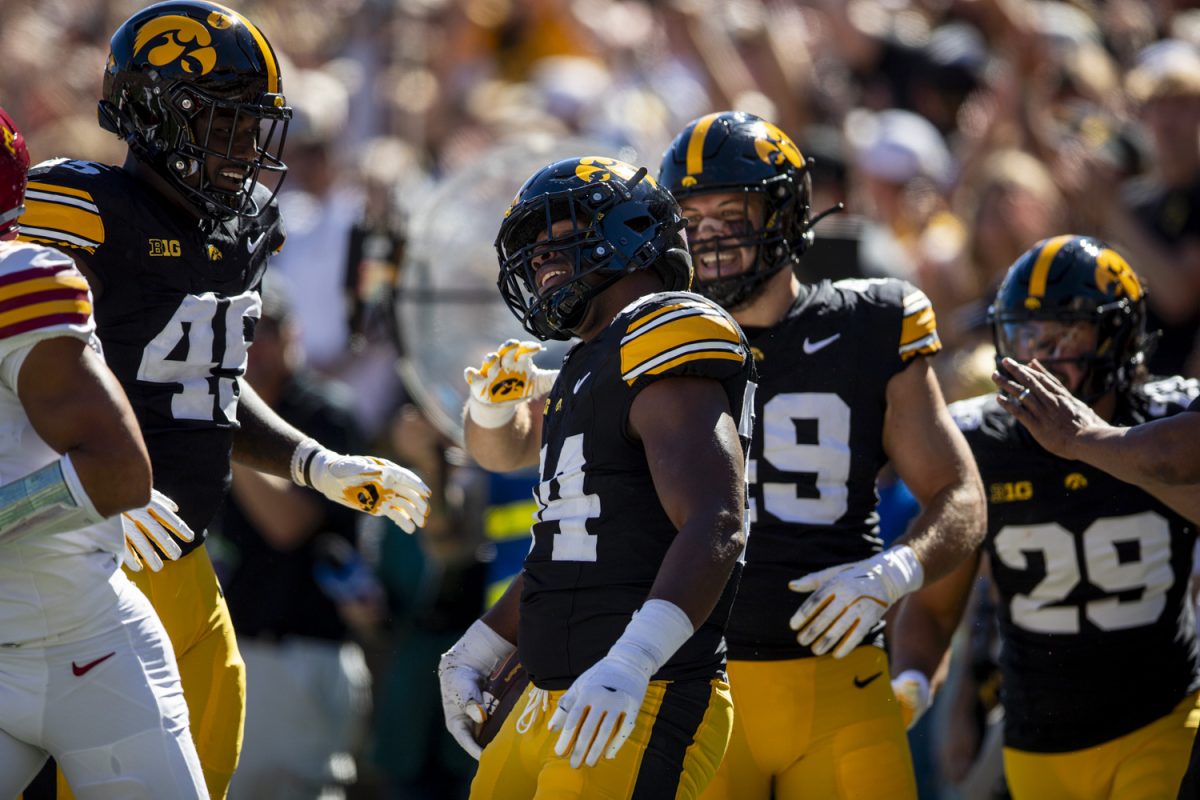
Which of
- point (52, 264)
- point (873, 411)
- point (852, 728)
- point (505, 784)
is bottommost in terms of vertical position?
point (852, 728)

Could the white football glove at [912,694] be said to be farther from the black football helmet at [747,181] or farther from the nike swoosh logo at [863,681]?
the black football helmet at [747,181]

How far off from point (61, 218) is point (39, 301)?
0.75 m

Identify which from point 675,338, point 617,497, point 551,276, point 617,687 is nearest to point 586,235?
point 551,276

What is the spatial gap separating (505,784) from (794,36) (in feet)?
23.8

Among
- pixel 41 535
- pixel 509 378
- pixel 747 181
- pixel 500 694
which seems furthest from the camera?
pixel 747 181

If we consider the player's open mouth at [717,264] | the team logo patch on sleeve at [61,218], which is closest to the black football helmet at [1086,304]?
the player's open mouth at [717,264]

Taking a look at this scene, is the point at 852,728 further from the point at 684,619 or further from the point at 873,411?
the point at 684,619

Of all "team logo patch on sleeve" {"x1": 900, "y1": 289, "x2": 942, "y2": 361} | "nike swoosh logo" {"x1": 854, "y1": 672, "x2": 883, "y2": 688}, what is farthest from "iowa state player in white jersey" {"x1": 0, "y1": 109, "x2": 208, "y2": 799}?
"team logo patch on sleeve" {"x1": 900, "y1": 289, "x2": 942, "y2": 361}

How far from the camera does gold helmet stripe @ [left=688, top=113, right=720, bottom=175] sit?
4578mm

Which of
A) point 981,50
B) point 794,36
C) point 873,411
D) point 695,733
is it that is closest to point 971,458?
point 873,411

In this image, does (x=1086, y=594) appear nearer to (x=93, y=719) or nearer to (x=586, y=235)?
(x=586, y=235)

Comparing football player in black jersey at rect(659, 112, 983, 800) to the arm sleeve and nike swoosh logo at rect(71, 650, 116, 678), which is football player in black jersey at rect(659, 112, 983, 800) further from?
the arm sleeve

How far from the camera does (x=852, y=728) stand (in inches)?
168

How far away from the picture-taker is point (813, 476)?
4422 mm
